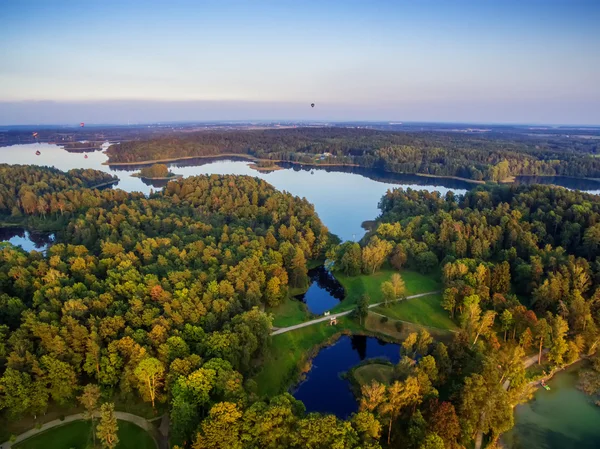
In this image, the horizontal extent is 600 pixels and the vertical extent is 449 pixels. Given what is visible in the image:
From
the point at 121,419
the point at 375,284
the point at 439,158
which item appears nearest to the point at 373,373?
the point at 375,284

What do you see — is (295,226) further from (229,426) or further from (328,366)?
(229,426)

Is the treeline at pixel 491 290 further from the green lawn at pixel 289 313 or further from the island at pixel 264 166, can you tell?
the island at pixel 264 166

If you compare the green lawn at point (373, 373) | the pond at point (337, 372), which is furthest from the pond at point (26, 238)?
the green lawn at point (373, 373)

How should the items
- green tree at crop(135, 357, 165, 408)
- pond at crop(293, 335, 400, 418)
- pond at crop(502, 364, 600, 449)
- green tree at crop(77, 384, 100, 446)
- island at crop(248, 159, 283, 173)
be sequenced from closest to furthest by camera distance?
green tree at crop(77, 384, 100, 446) < pond at crop(502, 364, 600, 449) < green tree at crop(135, 357, 165, 408) < pond at crop(293, 335, 400, 418) < island at crop(248, 159, 283, 173)

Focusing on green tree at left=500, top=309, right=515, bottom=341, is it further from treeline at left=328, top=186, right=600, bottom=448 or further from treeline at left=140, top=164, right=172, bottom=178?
treeline at left=140, top=164, right=172, bottom=178

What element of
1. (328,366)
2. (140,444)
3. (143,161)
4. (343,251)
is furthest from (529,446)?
(143,161)

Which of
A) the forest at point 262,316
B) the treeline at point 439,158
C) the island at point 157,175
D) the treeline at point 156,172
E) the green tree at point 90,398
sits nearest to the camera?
the forest at point 262,316

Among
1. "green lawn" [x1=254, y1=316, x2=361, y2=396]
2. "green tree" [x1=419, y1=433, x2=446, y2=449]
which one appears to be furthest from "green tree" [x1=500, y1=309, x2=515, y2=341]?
"green tree" [x1=419, y1=433, x2=446, y2=449]
